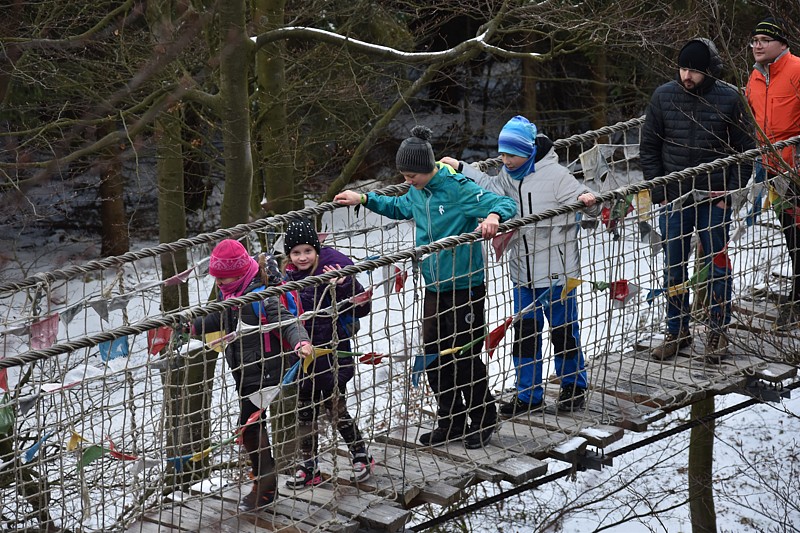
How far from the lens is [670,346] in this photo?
5.03 metres

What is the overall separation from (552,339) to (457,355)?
50 centimetres

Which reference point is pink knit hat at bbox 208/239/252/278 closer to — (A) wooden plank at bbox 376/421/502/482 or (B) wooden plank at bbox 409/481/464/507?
(A) wooden plank at bbox 376/421/502/482

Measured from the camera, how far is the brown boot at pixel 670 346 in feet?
16.2

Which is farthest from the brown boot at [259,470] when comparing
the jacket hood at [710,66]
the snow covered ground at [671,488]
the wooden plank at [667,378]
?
the snow covered ground at [671,488]

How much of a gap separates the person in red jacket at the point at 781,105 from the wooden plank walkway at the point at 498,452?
344 millimetres

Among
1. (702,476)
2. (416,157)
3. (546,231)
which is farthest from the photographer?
(702,476)

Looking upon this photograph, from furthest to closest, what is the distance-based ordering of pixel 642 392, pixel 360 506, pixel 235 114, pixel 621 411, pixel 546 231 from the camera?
pixel 235 114
pixel 642 392
pixel 621 411
pixel 546 231
pixel 360 506

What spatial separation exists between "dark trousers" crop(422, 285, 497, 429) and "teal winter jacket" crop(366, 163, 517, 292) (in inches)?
2.4

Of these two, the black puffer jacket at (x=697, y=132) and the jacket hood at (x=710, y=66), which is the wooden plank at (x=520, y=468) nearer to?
the black puffer jacket at (x=697, y=132)

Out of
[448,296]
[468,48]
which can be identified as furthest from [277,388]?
[468,48]

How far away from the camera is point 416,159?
397cm

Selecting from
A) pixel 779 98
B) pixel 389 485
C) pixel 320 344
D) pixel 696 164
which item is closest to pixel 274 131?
pixel 696 164

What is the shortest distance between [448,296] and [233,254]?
0.85m

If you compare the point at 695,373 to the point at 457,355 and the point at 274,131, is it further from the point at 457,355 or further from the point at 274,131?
the point at 274,131
